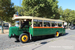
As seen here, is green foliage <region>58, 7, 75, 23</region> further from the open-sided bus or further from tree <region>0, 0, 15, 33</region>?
the open-sided bus

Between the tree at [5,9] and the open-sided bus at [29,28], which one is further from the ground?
the tree at [5,9]

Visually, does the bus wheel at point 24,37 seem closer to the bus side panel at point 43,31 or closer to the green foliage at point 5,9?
the bus side panel at point 43,31

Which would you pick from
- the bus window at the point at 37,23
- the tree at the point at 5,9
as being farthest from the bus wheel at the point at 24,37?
the tree at the point at 5,9

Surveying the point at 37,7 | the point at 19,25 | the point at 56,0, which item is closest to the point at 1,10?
the point at 37,7

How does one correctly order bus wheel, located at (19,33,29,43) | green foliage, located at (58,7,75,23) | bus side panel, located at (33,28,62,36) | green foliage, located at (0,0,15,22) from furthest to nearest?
1. green foliage, located at (58,7,75,23)
2. green foliage, located at (0,0,15,22)
3. bus side panel, located at (33,28,62,36)
4. bus wheel, located at (19,33,29,43)

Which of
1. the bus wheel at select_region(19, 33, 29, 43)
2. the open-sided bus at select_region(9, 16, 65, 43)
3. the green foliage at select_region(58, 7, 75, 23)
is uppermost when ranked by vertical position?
the green foliage at select_region(58, 7, 75, 23)

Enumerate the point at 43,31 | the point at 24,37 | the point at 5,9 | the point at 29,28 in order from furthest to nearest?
the point at 5,9 → the point at 43,31 → the point at 29,28 → the point at 24,37

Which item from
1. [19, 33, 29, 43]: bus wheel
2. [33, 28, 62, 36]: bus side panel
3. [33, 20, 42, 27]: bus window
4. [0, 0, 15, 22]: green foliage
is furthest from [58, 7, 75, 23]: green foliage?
[19, 33, 29, 43]: bus wheel

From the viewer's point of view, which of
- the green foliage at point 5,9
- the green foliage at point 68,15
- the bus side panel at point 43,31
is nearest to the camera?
the bus side panel at point 43,31

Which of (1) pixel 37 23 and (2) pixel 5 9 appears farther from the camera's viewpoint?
(2) pixel 5 9

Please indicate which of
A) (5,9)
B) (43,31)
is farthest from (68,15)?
(43,31)

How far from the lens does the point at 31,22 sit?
795 cm

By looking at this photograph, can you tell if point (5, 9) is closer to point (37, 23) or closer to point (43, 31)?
point (37, 23)

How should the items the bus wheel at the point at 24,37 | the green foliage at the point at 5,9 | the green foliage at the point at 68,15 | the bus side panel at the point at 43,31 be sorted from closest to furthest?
the bus wheel at the point at 24,37 < the bus side panel at the point at 43,31 < the green foliage at the point at 5,9 < the green foliage at the point at 68,15
